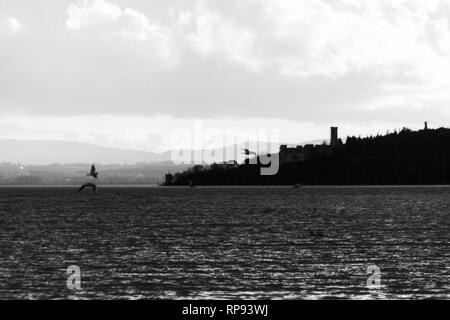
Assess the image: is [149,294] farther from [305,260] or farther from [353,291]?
[305,260]

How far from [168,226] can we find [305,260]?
70.6 metres

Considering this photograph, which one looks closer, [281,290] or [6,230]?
[281,290]

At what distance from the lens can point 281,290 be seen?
186ft

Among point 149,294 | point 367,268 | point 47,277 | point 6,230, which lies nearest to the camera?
point 149,294

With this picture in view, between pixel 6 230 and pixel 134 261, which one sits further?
pixel 6 230

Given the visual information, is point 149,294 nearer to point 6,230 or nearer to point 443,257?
point 443,257
